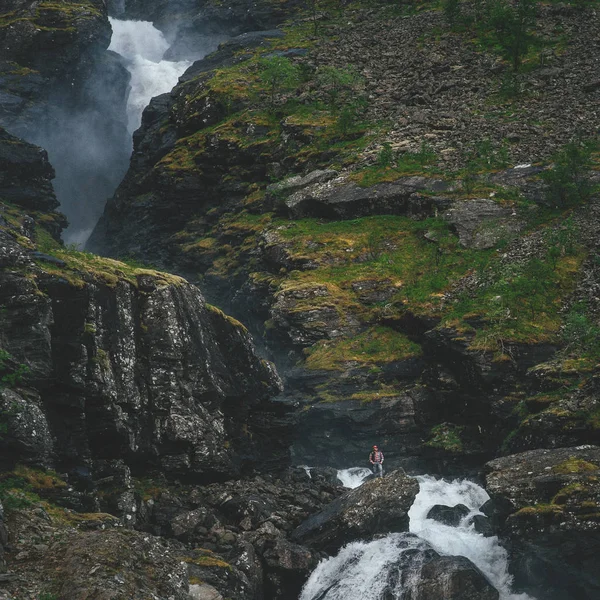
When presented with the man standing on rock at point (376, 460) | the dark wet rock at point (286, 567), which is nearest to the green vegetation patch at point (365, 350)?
the man standing on rock at point (376, 460)

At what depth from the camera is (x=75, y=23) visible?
6831cm

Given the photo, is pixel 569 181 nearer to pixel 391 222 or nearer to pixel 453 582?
pixel 391 222

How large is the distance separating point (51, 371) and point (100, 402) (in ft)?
7.03

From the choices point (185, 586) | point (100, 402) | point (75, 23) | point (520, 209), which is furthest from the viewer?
point (75, 23)

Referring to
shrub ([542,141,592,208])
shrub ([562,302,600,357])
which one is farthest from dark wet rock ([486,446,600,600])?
shrub ([542,141,592,208])

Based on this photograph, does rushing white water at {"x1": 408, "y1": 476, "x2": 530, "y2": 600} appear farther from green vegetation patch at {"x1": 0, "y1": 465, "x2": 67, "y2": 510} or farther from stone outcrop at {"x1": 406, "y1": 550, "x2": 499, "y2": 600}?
green vegetation patch at {"x1": 0, "y1": 465, "x2": 67, "y2": 510}

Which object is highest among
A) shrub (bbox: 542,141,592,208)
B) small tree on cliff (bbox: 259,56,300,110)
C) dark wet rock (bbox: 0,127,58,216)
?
small tree on cliff (bbox: 259,56,300,110)

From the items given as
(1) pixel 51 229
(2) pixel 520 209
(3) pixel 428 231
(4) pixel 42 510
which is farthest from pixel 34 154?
(4) pixel 42 510

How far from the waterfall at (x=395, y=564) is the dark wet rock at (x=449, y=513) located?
29cm

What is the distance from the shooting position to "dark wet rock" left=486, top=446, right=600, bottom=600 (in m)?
19.4

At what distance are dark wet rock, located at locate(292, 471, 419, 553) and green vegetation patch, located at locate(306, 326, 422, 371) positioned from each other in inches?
355

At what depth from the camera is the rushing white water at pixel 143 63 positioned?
74.4 meters

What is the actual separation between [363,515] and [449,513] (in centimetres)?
435

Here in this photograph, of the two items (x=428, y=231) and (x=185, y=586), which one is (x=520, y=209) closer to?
(x=428, y=231)
